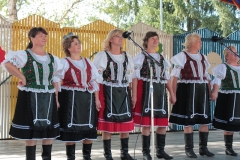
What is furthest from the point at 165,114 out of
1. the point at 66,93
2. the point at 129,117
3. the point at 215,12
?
the point at 215,12

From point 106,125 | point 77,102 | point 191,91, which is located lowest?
point 106,125

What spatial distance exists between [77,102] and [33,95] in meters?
0.59

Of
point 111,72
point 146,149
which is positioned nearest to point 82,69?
point 111,72

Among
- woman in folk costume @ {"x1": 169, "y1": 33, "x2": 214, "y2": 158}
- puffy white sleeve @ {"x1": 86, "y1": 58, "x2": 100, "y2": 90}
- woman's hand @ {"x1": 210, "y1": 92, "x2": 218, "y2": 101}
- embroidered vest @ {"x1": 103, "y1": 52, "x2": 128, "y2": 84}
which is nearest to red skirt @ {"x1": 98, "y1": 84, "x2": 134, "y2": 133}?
embroidered vest @ {"x1": 103, "y1": 52, "x2": 128, "y2": 84}

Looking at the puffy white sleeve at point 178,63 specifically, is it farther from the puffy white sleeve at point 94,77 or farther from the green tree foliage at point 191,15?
the green tree foliage at point 191,15

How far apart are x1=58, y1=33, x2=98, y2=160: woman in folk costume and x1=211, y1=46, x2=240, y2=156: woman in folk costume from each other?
1.86m

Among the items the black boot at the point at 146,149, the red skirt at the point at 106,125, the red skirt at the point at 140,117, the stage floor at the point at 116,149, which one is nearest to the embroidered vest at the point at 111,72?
the red skirt at the point at 106,125

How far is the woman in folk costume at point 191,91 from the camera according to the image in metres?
6.41

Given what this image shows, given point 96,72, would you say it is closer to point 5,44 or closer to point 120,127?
point 120,127

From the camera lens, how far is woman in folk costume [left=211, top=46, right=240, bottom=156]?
6.66 metres

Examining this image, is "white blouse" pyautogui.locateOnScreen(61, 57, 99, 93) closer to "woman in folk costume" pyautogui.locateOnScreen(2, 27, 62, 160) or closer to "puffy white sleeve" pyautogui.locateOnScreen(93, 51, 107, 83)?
"puffy white sleeve" pyautogui.locateOnScreen(93, 51, 107, 83)

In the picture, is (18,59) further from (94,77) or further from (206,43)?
(206,43)

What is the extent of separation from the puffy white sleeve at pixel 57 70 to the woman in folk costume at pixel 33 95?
7cm

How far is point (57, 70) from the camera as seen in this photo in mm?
5410
